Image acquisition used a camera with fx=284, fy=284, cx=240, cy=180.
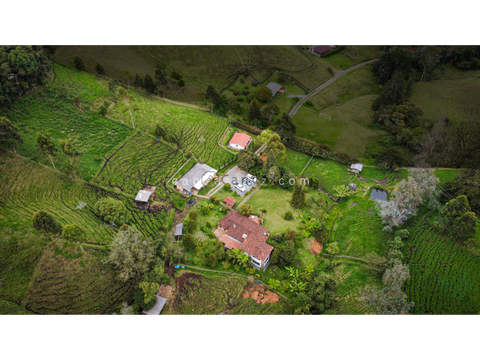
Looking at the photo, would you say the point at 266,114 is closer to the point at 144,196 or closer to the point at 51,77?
the point at 144,196

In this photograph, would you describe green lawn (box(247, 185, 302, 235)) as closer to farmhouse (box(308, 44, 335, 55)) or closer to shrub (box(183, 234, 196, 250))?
shrub (box(183, 234, 196, 250))

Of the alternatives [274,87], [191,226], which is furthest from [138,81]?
[191,226]

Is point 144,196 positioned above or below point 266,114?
below

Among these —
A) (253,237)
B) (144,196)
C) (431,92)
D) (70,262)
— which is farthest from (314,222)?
(431,92)

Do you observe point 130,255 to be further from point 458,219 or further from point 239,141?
point 458,219

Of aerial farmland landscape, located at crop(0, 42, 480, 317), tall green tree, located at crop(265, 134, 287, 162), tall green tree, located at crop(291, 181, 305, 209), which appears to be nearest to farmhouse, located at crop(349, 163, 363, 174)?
aerial farmland landscape, located at crop(0, 42, 480, 317)

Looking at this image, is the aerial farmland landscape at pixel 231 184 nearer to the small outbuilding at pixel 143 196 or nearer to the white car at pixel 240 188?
the small outbuilding at pixel 143 196
